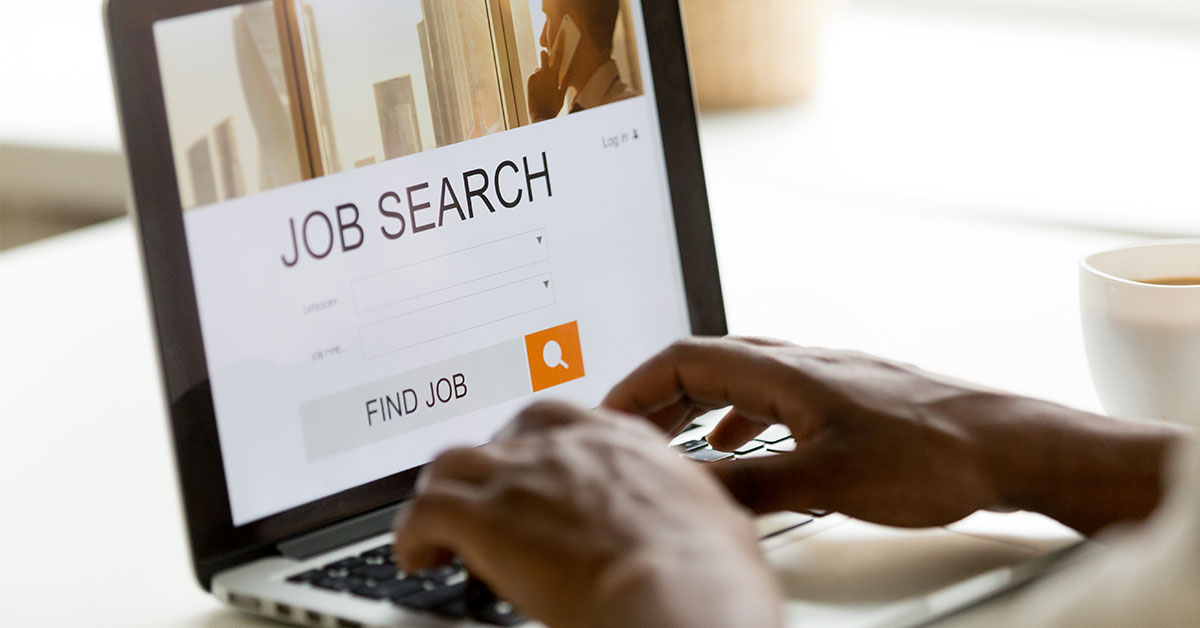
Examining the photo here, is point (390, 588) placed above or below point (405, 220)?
below

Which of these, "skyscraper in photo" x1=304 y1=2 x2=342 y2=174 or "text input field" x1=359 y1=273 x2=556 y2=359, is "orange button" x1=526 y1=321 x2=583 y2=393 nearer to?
"text input field" x1=359 y1=273 x2=556 y2=359

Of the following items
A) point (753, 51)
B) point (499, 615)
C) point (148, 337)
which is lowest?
point (499, 615)

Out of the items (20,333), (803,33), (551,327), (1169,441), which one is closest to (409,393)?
(551,327)

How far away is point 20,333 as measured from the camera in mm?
1137

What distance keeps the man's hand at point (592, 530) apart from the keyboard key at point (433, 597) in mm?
24

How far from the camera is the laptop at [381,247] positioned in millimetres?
611

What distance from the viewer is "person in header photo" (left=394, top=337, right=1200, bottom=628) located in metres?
0.44

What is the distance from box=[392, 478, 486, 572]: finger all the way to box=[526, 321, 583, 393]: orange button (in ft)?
0.73

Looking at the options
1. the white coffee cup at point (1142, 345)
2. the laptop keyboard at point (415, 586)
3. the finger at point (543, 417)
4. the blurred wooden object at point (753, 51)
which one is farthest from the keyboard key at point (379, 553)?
the blurred wooden object at point (753, 51)

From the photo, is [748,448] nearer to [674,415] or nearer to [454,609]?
[674,415]

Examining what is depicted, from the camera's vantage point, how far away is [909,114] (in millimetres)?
1728

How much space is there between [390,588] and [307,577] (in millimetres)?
58

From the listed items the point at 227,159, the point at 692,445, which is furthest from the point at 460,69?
the point at 692,445

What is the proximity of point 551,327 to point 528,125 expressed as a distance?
0.12m
